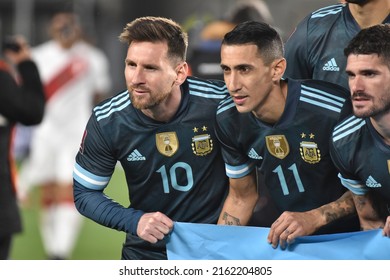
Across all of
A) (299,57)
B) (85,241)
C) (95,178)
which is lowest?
(85,241)

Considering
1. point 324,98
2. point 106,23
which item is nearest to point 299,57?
point 324,98

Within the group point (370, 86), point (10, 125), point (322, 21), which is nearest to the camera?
point (370, 86)

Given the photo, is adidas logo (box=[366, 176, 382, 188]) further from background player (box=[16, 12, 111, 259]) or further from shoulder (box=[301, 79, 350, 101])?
background player (box=[16, 12, 111, 259])

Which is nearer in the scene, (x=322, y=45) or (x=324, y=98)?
(x=324, y=98)

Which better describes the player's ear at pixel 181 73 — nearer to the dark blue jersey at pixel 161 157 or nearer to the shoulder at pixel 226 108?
the dark blue jersey at pixel 161 157

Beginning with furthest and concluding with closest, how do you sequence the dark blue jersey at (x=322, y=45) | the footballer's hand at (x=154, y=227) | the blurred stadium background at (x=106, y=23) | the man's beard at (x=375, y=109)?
the blurred stadium background at (x=106, y=23), the dark blue jersey at (x=322, y=45), the footballer's hand at (x=154, y=227), the man's beard at (x=375, y=109)

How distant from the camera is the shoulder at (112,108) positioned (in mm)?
4969

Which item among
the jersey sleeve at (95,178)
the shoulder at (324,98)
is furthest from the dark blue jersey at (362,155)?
the jersey sleeve at (95,178)

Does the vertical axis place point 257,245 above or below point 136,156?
below

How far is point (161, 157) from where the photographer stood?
5.00 meters

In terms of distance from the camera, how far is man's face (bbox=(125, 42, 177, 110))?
477cm

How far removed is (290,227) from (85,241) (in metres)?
6.77

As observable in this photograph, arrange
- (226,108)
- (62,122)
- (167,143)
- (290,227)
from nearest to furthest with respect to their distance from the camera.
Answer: (290,227) → (226,108) → (167,143) → (62,122)

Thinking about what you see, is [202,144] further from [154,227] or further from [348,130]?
[348,130]
